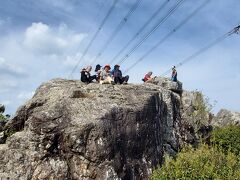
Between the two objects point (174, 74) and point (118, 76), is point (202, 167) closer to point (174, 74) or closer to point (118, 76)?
point (118, 76)

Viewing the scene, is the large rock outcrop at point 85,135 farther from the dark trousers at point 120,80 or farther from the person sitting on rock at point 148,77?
the person sitting on rock at point 148,77

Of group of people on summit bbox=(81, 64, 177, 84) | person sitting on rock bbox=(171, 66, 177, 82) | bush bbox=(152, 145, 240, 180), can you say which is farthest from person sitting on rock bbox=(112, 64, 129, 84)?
bush bbox=(152, 145, 240, 180)

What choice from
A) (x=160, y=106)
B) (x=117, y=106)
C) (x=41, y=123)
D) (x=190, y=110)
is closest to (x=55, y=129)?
(x=41, y=123)

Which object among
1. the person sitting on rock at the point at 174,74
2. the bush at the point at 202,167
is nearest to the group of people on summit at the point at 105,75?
the person sitting on rock at the point at 174,74

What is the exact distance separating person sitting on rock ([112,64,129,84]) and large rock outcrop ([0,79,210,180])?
7.02ft

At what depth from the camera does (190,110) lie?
4072 cm

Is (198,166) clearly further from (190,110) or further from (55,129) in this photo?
(190,110)

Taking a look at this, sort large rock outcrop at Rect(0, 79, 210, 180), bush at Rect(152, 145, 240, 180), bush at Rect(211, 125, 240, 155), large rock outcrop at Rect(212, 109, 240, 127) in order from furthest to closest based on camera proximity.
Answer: large rock outcrop at Rect(212, 109, 240, 127), bush at Rect(211, 125, 240, 155), large rock outcrop at Rect(0, 79, 210, 180), bush at Rect(152, 145, 240, 180)

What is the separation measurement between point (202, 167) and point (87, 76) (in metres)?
14.9

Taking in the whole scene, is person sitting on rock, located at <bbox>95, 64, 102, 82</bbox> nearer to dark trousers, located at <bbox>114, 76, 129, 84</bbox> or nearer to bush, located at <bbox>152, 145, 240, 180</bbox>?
dark trousers, located at <bbox>114, 76, 129, 84</bbox>

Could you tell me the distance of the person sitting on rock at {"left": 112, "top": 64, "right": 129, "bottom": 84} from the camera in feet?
111

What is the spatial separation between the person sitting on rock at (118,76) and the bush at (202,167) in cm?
1217

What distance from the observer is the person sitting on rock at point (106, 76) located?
32509 mm

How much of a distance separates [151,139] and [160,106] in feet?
11.9
